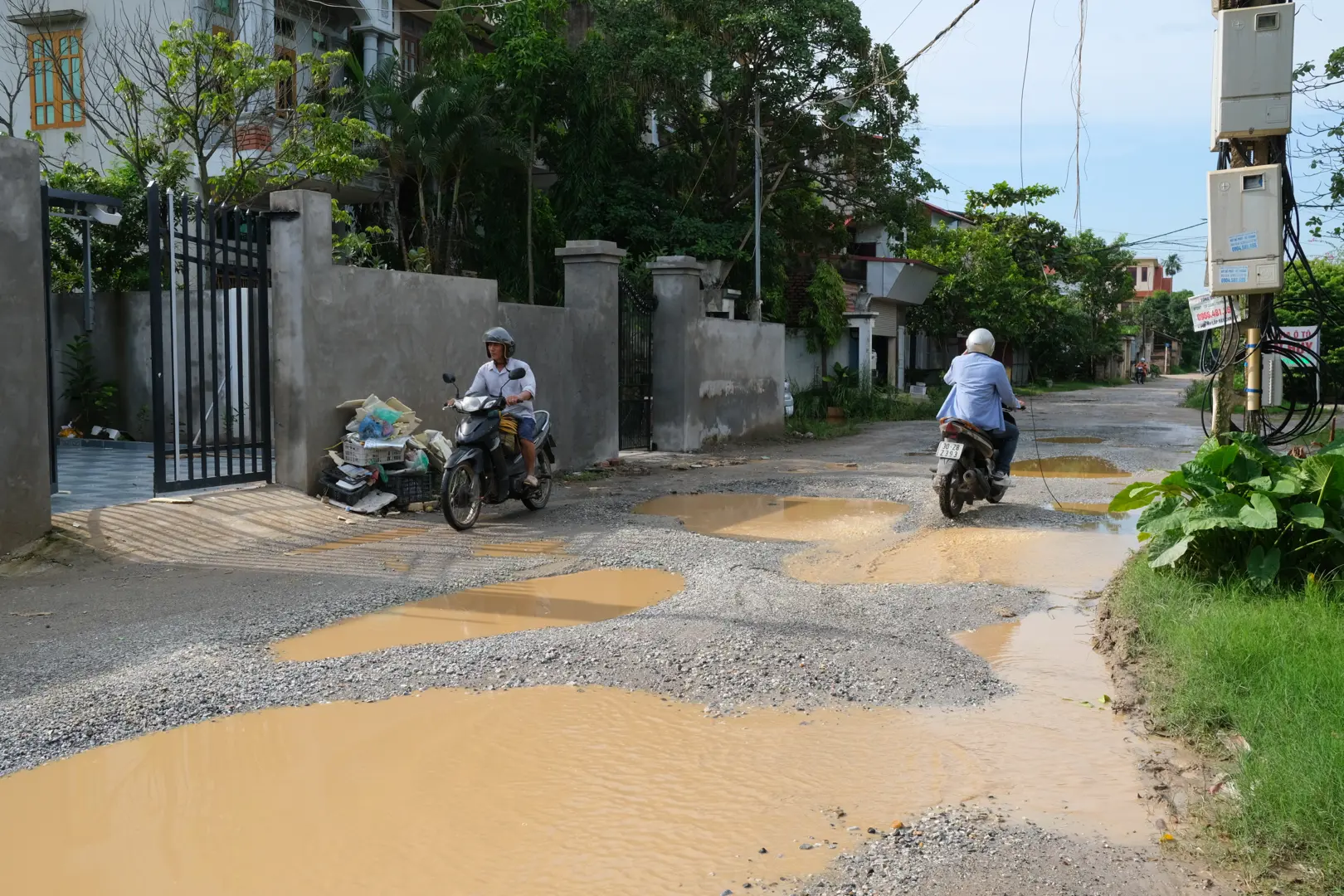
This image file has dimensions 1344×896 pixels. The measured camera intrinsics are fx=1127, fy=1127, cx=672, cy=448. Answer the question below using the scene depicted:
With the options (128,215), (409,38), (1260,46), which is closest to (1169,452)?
(1260,46)

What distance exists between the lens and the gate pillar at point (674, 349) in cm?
1527

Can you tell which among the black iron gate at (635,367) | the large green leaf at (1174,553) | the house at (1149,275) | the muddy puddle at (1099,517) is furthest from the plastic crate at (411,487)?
the house at (1149,275)

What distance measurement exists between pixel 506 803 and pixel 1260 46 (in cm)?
580

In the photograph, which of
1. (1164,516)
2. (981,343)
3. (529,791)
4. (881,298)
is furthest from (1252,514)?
(881,298)

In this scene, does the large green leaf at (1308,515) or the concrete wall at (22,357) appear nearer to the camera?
the large green leaf at (1308,515)

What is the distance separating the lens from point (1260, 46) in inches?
250

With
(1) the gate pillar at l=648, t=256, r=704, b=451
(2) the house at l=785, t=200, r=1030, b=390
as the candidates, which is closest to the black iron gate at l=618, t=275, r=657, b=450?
(1) the gate pillar at l=648, t=256, r=704, b=451

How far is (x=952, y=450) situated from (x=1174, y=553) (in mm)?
3329

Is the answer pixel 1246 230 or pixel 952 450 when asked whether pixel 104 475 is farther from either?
pixel 1246 230

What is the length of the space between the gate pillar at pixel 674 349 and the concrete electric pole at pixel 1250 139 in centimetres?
916

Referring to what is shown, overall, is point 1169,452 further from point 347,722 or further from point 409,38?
point 409,38

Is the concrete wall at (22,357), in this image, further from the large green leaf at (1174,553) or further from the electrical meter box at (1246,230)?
the electrical meter box at (1246,230)

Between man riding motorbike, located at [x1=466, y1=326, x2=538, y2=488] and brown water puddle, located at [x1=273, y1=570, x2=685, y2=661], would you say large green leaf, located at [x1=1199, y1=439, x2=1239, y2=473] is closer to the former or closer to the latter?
brown water puddle, located at [x1=273, y1=570, x2=685, y2=661]

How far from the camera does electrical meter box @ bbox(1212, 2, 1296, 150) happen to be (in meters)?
6.30
